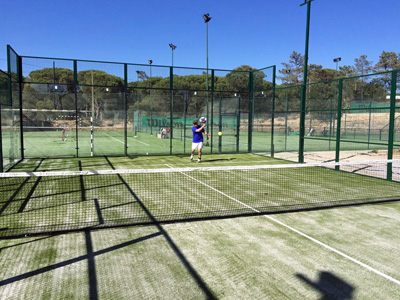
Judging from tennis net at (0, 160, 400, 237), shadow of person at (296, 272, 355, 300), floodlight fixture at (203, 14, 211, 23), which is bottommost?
shadow of person at (296, 272, 355, 300)

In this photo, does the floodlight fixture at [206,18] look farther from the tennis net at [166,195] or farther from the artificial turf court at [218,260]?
the artificial turf court at [218,260]

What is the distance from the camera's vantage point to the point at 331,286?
3.99 m

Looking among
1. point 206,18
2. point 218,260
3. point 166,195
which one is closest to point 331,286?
point 218,260

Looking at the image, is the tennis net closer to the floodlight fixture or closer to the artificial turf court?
the artificial turf court

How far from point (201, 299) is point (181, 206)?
12.5 feet

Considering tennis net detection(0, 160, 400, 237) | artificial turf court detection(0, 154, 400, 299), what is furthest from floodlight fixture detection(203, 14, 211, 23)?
artificial turf court detection(0, 154, 400, 299)

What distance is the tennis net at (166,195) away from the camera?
252 inches

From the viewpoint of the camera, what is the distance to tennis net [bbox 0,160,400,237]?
6.39 metres

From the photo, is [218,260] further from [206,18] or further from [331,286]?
[206,18]

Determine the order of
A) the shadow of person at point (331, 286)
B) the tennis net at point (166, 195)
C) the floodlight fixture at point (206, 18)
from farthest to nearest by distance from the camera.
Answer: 1. the floodlight fixture at point (206, 18)
2. the tennis net at point (166, 195)
3. the shadow of person at point (331, 286)

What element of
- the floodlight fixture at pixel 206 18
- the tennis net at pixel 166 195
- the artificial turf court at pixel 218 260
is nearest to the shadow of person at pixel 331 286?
the artificial turf court at pixel 218 260

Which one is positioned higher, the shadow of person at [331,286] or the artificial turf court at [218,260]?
the artificial turf court at [218,260]

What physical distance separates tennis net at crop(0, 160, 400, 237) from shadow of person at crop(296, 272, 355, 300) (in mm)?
2756

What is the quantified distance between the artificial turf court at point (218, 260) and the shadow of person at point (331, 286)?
1 cm
